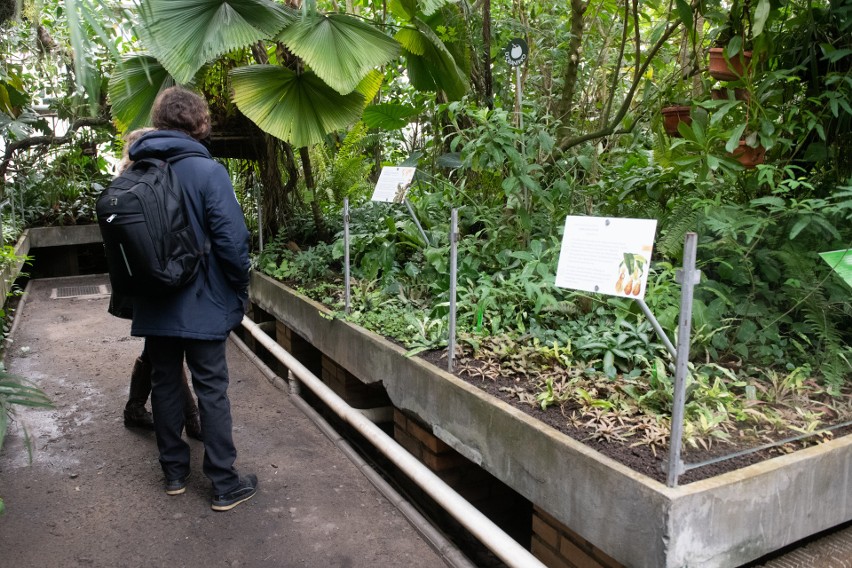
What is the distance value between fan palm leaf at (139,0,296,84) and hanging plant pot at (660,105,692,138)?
244 cm

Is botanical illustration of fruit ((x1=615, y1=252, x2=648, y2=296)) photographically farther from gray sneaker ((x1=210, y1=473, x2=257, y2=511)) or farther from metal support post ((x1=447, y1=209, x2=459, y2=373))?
gray sneaker ((x1=210, y1=473, x2=257, y2=511))

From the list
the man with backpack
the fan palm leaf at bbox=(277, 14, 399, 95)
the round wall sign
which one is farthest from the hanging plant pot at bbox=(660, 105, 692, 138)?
the man with backpack

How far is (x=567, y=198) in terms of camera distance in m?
4.14

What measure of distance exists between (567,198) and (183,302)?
2359 mm

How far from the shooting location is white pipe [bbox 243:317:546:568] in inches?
91.7

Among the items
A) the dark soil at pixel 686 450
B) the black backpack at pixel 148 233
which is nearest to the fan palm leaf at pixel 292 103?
the black backpack at pixel 148 233

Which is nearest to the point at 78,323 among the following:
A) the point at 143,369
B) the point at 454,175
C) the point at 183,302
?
the point at 143,369

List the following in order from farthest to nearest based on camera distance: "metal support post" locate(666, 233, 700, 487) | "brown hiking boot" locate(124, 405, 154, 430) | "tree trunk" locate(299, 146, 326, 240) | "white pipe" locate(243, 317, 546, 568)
Answer: "tree trunk" locate(299, 146, 326, 240) → "brown hiking boot" locate(124, 405, 154, 430) → "white pipe" locate(243, 317, 546, 568) → "metal support post" locate(666, 233, 700, 487)

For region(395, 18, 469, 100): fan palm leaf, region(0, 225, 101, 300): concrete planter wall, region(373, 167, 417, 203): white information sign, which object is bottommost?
region(0, 225, 101, 300): concrete planter wall

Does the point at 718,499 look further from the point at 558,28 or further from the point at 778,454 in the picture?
the point at 558,28

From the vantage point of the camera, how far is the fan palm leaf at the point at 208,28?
4094 millimetres

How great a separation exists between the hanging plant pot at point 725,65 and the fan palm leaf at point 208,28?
2.60 m

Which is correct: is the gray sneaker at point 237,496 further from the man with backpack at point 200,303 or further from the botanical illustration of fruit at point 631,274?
the botanical illustration of fruit at point 631,274

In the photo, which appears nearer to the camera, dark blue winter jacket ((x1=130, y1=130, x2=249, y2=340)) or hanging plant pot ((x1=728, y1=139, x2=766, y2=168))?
dark blue winter jacket ((x1=130, y1=130, x2=249, y2=340))
